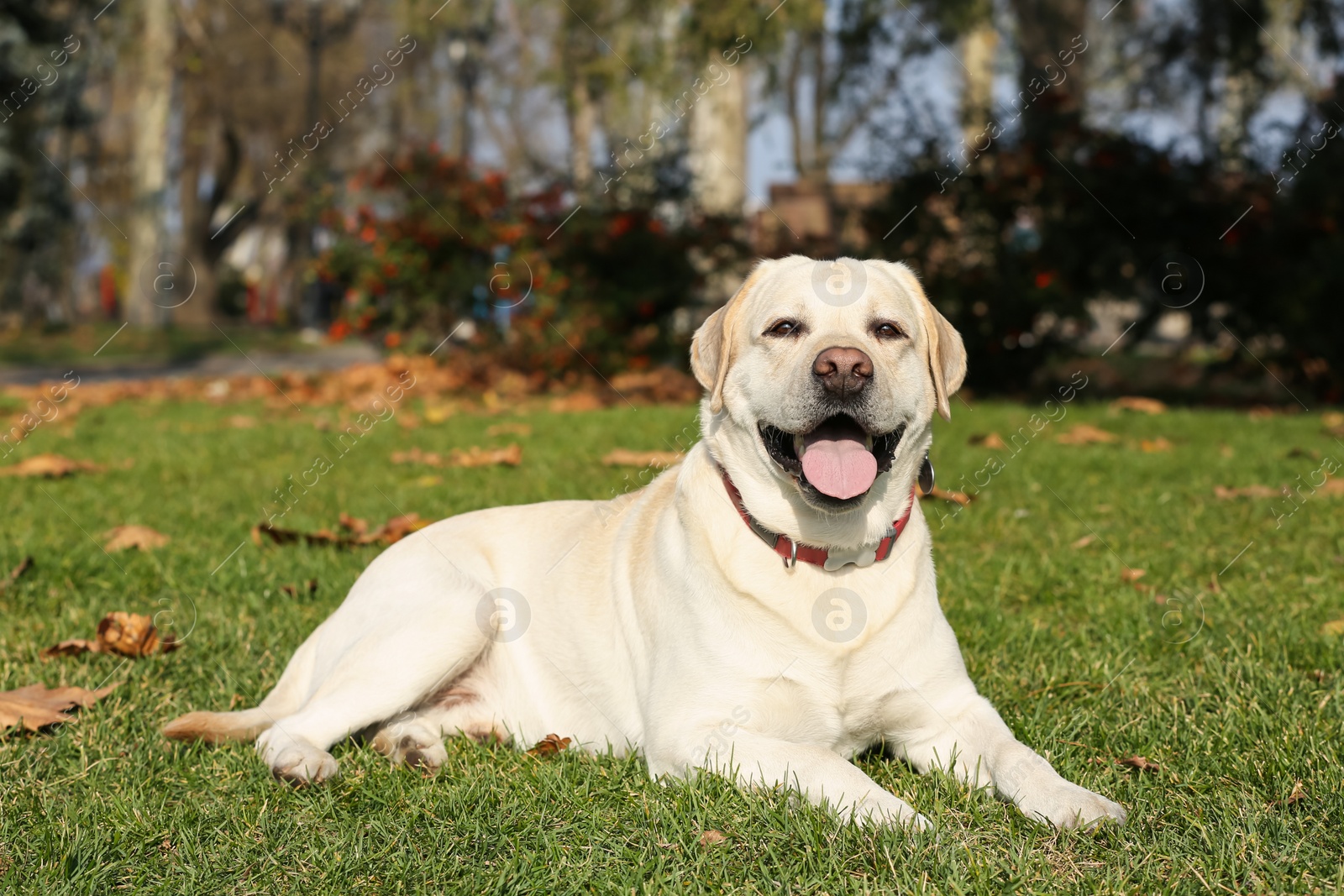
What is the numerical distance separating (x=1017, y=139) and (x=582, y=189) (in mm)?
5002

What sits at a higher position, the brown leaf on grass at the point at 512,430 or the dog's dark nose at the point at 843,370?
the dog's dark nose at the point at 843,370

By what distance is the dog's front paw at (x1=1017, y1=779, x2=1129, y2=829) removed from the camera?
2.57 meters

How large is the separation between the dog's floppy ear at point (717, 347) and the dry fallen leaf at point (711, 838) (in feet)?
4.01

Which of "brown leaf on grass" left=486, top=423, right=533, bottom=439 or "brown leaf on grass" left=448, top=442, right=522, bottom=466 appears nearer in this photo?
"brown leaf on grass" left=448, top=442, right=522, bottom=466

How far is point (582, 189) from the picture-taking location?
1385cm

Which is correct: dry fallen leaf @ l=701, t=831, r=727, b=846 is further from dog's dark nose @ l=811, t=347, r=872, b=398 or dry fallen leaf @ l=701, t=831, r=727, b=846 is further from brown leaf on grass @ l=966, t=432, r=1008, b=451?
brown leaf on grass @ l=966, t=432, r=1008, b=451

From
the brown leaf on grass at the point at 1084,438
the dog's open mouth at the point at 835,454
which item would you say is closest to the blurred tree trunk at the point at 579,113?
the brown leaf on grass at the point at 1084,438

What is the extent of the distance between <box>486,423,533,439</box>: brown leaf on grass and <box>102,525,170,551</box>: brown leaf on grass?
145 inches

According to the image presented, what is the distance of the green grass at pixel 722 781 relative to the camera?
8.07 ft

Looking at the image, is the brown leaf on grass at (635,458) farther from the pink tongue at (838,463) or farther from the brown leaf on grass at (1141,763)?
the brown leaf on grass at (1141,763)

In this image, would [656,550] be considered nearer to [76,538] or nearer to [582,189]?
[76,538]

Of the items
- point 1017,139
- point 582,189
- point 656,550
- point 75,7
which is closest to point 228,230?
point 75,7

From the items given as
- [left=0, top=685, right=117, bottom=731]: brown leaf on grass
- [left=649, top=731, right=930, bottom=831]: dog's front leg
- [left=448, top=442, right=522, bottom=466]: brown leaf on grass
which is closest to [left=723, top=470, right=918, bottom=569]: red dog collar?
[left=649, top=731, right=930, bottom=831]: dog's front leg

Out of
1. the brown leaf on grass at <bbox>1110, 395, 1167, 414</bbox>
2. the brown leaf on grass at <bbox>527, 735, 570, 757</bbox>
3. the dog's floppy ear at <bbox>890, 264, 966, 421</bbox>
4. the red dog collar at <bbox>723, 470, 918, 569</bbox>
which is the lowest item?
the brown leaf on grass at <bbox>1110, 395, 1167, 414</bbox>
